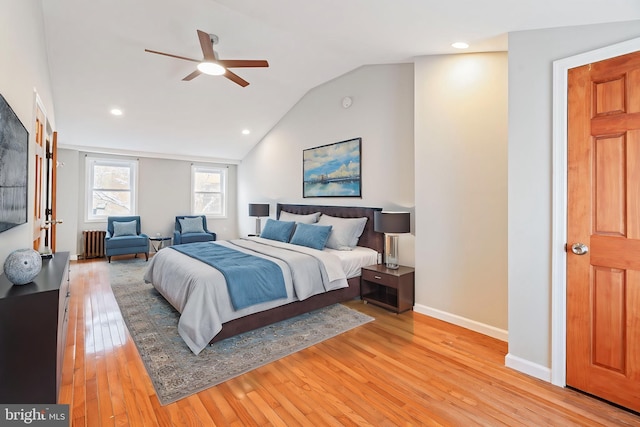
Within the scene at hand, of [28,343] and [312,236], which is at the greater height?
[312,236]

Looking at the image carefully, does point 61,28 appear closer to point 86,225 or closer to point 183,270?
point 183,270

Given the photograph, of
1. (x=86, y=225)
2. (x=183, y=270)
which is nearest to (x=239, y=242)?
(x=183, y=270)

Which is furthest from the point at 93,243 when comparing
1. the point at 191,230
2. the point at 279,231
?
the point at 279,231

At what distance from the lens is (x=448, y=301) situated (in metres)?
3.27

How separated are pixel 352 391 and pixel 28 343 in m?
1.86

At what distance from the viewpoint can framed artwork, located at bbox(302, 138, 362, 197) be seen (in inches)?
180

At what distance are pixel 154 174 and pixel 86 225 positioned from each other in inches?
67.2

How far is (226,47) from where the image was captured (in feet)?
12.8

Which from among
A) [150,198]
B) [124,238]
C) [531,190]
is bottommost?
[124,238]

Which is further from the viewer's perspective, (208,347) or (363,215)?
(363,215)

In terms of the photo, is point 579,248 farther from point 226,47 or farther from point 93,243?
point 93,243

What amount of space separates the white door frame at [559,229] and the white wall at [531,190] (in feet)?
0.12

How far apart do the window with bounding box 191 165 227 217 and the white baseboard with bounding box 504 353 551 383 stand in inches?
279

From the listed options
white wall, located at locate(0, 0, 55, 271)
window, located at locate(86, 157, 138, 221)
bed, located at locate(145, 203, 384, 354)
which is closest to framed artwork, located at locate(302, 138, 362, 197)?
bed, located at locate(145, 203, 384, 354)
